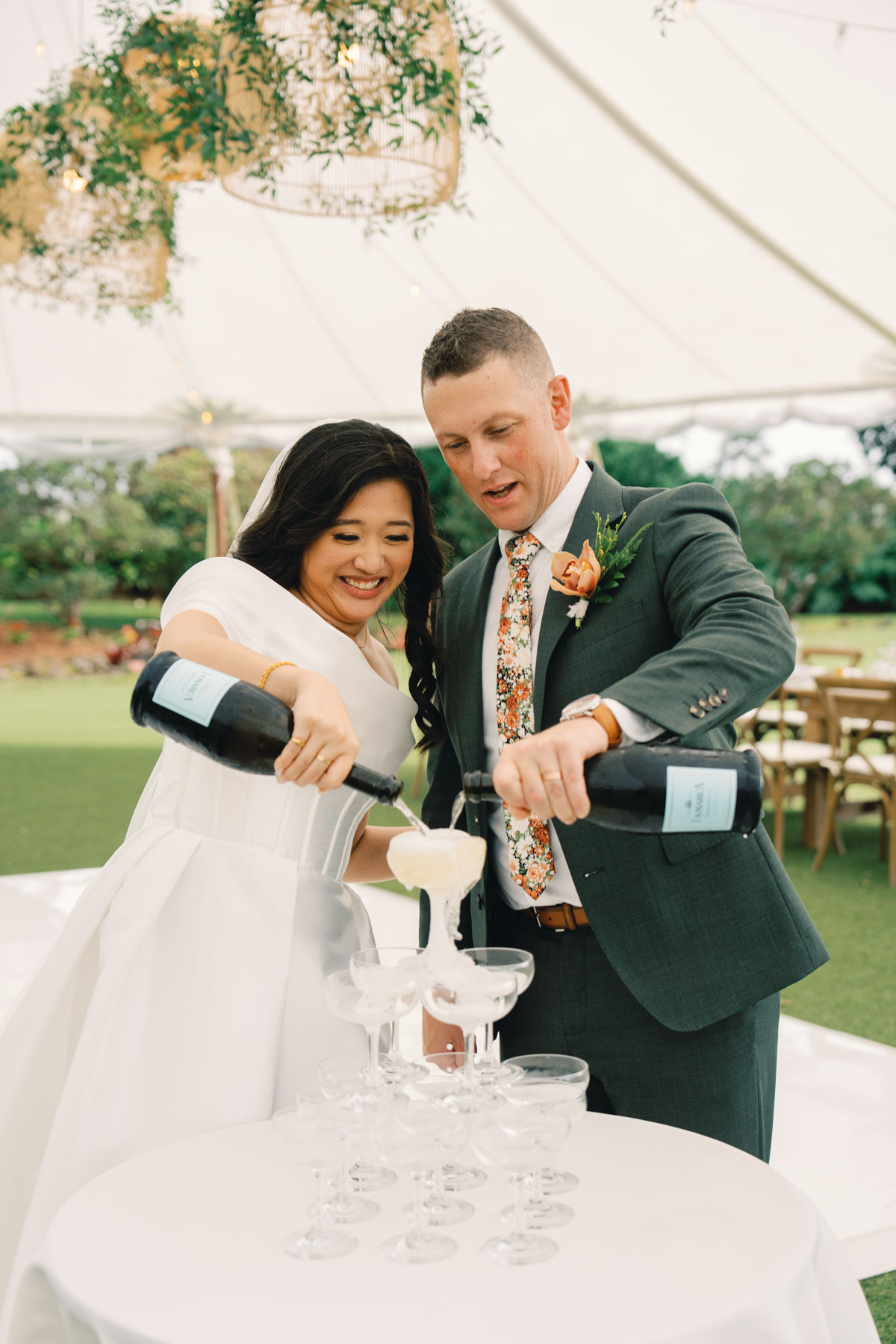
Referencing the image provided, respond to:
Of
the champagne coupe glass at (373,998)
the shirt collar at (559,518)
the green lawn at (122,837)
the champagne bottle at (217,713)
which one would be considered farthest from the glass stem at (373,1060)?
the green lawn at (122,837)

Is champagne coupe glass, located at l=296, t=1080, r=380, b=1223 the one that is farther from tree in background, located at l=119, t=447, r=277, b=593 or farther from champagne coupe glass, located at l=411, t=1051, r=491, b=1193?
tree in background, located at l=119, t=447, r=277, b=593

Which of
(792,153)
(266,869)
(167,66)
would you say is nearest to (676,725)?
(266,869)

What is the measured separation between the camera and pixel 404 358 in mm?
9352

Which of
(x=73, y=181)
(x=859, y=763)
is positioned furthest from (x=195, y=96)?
(x=859, y=763)

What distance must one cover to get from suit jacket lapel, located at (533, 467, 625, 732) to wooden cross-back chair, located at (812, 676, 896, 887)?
4.45 m

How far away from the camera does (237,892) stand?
181 cm

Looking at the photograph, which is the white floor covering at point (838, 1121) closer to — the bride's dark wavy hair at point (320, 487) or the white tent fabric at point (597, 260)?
the bride's dark wavy hair at point (320, 487)

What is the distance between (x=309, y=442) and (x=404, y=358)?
7604mm

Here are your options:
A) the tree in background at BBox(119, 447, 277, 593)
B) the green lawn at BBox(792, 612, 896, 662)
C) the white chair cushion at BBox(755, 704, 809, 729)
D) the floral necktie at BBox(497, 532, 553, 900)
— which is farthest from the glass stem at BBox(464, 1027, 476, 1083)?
the tree in background at BBox(119, 447, 277, 593)

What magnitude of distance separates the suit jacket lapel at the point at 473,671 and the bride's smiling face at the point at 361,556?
149 mm

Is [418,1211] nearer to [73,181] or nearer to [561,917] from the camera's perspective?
[561,917]

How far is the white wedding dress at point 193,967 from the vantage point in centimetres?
165

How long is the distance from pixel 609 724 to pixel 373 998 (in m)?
0.46

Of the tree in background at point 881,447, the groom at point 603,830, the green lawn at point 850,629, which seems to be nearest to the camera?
the groom at point 603,830
